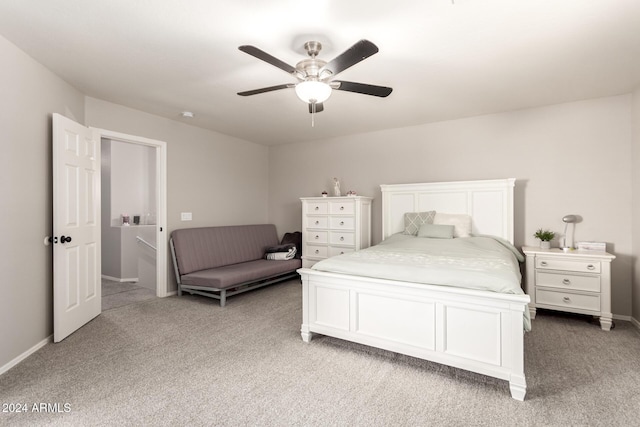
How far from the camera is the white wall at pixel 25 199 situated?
7.55ft

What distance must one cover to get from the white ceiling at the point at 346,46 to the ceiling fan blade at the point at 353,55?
12.5 inches

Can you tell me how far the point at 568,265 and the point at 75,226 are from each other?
4.89 m

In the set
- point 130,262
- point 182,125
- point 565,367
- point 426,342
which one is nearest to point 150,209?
point 130,262

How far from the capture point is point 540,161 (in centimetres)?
382

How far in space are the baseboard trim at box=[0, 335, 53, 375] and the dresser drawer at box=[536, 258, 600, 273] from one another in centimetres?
475

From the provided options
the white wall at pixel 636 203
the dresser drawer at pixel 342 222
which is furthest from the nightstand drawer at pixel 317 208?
the white wall at pixel 636 203

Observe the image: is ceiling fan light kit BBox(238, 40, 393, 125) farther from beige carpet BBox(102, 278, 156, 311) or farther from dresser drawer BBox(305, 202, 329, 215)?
beige carpet BBox(102, 278, 156, 311)

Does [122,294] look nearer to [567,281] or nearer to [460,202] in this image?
[460,202]

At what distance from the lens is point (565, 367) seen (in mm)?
2324

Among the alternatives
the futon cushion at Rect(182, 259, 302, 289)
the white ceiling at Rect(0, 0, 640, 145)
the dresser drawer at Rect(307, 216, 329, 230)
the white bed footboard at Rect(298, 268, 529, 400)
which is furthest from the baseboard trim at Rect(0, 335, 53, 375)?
the dresser drawer at Rect(307, 216, 329, 230)

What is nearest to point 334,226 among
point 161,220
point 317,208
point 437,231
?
point 317,208

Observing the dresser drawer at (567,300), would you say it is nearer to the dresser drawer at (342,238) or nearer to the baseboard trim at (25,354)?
the dresser drawer at (342,238)

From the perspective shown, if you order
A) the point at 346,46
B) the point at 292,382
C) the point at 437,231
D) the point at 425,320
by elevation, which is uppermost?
the point at 346,46

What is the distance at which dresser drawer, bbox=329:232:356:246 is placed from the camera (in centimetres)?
471
